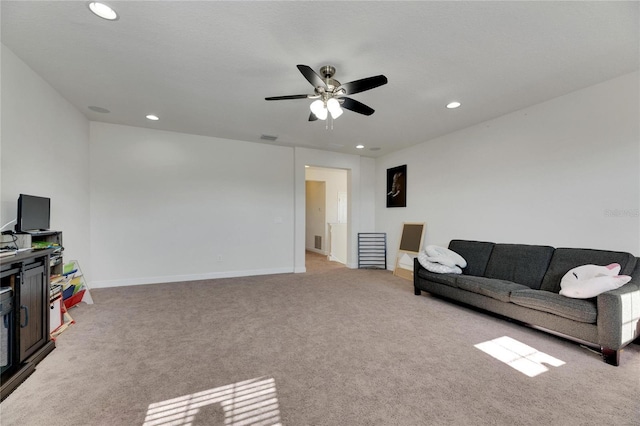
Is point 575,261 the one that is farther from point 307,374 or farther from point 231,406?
point 231,406

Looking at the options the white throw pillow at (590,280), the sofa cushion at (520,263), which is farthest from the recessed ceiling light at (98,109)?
the white throw pillow at (590,280)

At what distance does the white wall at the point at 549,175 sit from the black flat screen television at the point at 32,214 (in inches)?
193

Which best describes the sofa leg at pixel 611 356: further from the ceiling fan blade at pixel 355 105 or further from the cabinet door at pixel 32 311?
the cabinet door at pixel 32 311

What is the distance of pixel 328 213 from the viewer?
8086 millimetres

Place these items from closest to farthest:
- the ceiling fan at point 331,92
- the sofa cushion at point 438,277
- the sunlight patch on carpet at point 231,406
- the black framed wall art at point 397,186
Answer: the sunlight patch on carpet at point 231,406, the ceiling fan at point 331,92, the sofa cushion at point 438,277, the black framed wall art at point 397,186

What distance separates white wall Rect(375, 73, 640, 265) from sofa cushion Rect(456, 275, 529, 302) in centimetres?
86

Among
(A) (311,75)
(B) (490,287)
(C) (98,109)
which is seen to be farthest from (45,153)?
(B) (490,287)

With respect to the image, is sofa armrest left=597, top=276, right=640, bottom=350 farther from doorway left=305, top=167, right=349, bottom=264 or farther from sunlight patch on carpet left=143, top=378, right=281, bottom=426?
doorway left=305, top=167, right=349, bottom=264

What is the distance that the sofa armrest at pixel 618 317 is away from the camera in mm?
2086

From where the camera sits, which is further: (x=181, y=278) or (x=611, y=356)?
(x=181, y=278)

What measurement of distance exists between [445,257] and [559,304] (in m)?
1.43

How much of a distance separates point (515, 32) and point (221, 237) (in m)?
4.86

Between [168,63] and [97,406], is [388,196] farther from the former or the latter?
[97,406]

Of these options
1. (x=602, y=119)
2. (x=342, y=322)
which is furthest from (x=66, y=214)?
(x=602, y=119)
